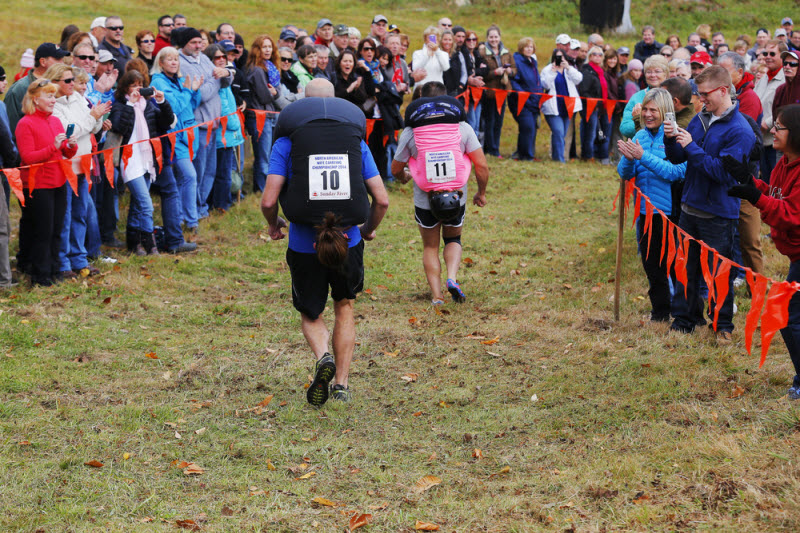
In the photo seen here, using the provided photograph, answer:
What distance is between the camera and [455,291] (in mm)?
9227

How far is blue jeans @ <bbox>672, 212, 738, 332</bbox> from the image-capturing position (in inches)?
286

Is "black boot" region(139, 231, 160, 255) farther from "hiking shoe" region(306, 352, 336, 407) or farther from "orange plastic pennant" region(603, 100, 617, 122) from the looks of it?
"orange plastic pennant" region(603, 100, 617, 122)

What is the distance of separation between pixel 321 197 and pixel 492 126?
11886 mm

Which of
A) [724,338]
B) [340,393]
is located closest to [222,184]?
[340,393]

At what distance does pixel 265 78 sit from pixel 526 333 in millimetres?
6633

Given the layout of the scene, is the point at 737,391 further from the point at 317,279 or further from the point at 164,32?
the point at 164,32

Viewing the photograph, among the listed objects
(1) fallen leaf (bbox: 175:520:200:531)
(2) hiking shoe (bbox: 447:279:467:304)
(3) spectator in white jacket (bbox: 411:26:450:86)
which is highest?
(3) spectator in white jacket (bbox: 411:26:450:86)

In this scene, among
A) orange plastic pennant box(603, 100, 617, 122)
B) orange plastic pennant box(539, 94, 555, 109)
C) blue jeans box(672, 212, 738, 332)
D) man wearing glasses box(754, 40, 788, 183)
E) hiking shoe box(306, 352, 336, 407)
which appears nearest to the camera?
hiking shoe box(306, 352, 336, 407)

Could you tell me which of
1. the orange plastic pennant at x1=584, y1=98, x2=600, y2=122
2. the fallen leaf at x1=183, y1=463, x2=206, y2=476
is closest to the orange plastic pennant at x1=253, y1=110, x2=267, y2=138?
the orange plastic pennant at x1=584, y1=98, x2=600, y2=122

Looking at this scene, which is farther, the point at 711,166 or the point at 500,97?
the point at 500,97

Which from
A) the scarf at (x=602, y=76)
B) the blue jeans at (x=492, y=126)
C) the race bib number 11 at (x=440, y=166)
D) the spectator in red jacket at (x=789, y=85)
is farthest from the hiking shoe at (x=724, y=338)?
the scarf at (x=602, y=76)

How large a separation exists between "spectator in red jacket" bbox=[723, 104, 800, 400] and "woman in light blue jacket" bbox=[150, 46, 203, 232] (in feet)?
23.6

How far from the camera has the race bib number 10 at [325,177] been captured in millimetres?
6012

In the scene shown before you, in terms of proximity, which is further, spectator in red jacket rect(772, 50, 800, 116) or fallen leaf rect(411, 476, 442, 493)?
spectator in red jacket rect(772, 50, 800, 116)
